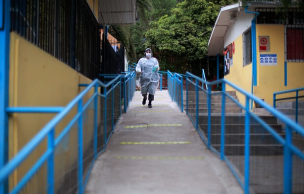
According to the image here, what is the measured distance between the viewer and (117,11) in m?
10.8

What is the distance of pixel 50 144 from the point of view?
233cm

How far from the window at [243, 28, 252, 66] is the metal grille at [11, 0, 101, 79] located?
4.65m

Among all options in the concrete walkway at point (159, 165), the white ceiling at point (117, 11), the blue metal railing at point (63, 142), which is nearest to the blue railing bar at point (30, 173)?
the blue metal railing at point (63, 142)

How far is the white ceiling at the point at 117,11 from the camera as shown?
33.4ft

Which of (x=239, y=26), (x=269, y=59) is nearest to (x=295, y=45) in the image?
(x=269, y=59)

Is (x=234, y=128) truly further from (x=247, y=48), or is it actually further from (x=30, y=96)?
(x=247, y=48)

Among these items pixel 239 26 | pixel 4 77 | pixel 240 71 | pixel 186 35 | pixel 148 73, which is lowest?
pixel 4 77

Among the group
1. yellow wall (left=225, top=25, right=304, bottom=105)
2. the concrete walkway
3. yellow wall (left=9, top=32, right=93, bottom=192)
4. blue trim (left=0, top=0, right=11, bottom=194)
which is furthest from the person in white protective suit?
blue trim (left=0, top=0, right=11, bottom=194)

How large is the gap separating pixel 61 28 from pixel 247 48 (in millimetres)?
6724

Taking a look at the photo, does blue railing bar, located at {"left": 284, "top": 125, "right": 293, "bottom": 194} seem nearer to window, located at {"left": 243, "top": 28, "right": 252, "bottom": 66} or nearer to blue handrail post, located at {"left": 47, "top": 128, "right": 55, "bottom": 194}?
blue handrail post, located at {"left": 47, "top": 128, "right": 55, "bottom": 194}

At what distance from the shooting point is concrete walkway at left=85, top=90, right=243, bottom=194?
3836 mm

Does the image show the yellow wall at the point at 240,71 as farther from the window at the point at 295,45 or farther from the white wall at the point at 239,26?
the window at the point at 295,45

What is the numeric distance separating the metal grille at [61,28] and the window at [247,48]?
465 cm

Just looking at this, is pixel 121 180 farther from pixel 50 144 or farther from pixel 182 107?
pixel 182 107
